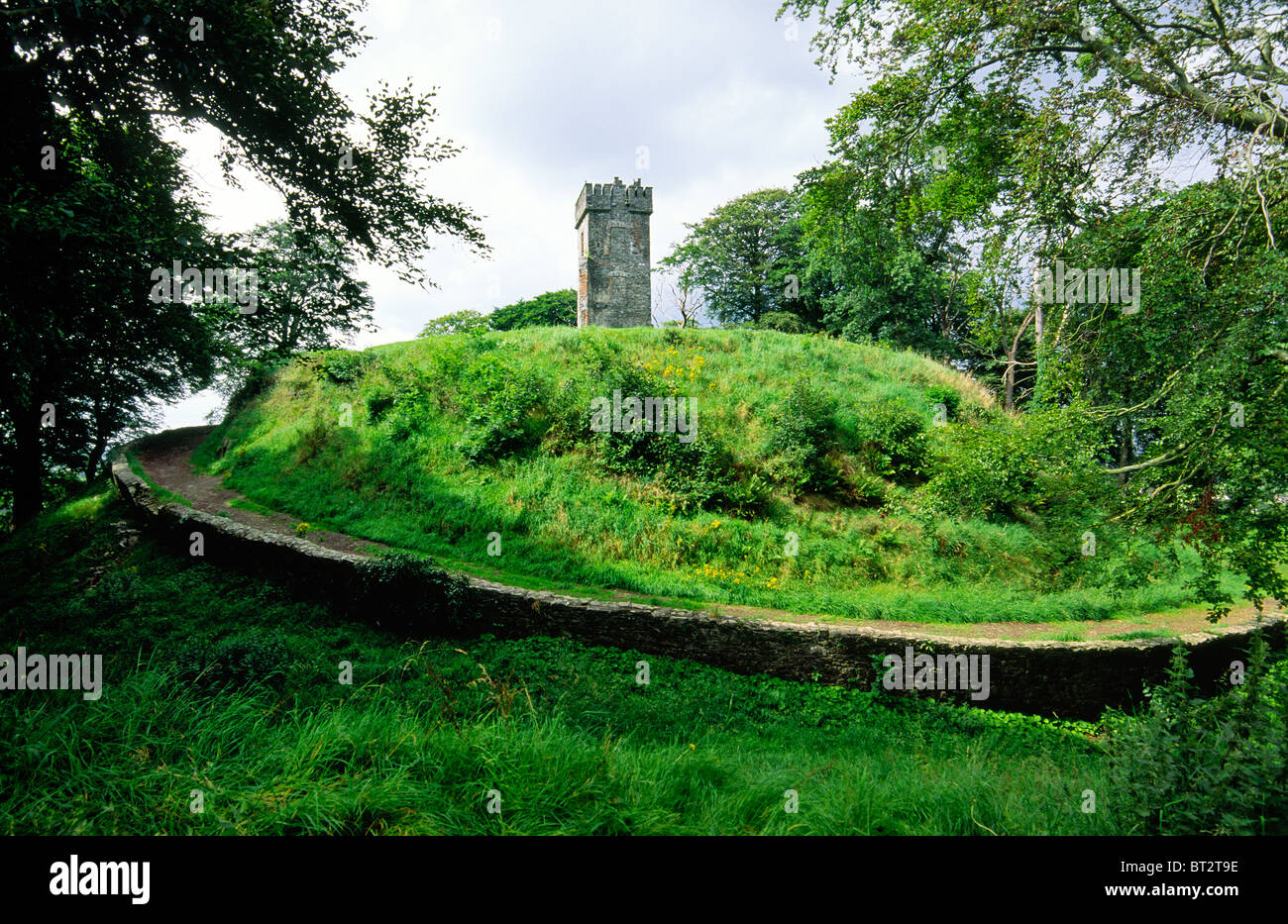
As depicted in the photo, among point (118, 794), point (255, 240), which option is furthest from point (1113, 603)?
point (255, 240)

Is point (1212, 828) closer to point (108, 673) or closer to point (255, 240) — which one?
point (108, 673)

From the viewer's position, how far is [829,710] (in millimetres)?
7656

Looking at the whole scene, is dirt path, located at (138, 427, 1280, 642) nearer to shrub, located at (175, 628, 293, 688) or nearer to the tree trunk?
the tree trunk

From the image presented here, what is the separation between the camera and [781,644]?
834 cm

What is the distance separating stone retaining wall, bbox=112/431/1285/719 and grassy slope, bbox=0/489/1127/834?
57cm

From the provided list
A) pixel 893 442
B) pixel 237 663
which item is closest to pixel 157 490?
pixel 237 663

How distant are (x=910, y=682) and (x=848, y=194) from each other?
8.40 m

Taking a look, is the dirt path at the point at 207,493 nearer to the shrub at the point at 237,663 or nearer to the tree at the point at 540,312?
the shrub at the point at 237,663

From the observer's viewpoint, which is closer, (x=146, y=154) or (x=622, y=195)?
(x=146, y=154)

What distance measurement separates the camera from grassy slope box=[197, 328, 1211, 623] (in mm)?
10734

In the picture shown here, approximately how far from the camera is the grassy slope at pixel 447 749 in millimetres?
3184

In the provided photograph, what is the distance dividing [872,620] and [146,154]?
51.7 feet

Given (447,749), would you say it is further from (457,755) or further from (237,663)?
(237,663)

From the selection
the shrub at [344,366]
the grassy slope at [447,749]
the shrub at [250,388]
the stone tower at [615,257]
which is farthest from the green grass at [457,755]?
the stone tower at [615,257]
